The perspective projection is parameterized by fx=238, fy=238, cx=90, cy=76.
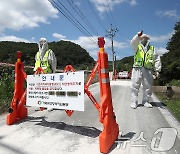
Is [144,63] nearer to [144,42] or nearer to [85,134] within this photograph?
[144,42]

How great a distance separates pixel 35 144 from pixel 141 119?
2.39 metres

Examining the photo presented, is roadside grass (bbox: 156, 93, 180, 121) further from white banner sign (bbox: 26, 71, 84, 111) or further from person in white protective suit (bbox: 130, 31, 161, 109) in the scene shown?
white banner sign (bbox: 26, 71, 84, 111)

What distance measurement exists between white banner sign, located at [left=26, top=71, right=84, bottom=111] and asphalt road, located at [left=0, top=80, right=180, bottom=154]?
20.4 inches

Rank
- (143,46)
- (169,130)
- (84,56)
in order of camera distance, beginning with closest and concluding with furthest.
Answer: (169,130) < (143,46) < (84,56)

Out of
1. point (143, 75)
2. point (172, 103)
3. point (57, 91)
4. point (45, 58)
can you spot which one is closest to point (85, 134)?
point (57, 91)

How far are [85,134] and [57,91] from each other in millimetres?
947

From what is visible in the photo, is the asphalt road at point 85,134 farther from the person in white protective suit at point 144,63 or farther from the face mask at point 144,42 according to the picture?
the face mask at point 144,42

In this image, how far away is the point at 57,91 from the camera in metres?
4.47

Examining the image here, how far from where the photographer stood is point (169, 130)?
4.31 meters

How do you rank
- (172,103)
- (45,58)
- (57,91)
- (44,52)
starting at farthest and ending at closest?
(172,103) < (44,52) < (45,58) < (57,91)

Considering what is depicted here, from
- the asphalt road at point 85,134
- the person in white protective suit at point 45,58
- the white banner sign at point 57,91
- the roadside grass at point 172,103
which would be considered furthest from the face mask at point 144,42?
the white banner sign at point 57,91

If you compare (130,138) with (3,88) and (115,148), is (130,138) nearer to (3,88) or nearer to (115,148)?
(115,148)

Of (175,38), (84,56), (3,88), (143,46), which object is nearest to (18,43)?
(84,56)

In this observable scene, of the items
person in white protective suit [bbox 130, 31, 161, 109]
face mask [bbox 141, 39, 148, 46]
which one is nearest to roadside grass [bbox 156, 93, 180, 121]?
person in white protective suit [bbox 130, 31, 161, 109]
